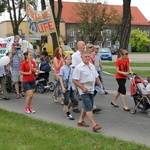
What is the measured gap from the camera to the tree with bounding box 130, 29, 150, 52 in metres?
76.5

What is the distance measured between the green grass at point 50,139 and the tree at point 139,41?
71766 millimetres

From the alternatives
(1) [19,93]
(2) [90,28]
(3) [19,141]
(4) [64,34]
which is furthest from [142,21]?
(3) [19,141]

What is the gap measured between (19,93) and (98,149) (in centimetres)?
683

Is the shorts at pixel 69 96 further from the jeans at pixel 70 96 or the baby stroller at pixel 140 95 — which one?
the baby stroller at pixel 140 95

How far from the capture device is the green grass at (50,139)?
5.44 m

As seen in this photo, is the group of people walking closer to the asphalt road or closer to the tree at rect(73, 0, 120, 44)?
the asphalt road

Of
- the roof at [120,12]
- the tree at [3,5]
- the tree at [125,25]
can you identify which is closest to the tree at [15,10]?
the tree at [3,5]

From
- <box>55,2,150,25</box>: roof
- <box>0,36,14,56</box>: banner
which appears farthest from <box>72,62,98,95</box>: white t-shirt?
<box>55,2,150,25</box>: roof

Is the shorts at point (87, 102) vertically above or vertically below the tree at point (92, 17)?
below

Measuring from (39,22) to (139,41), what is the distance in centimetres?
7029

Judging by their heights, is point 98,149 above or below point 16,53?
below

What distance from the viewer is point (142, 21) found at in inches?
3504

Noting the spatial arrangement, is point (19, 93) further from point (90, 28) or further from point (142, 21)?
point (142, 21)

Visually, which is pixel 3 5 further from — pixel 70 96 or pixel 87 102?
pixel 87 102
